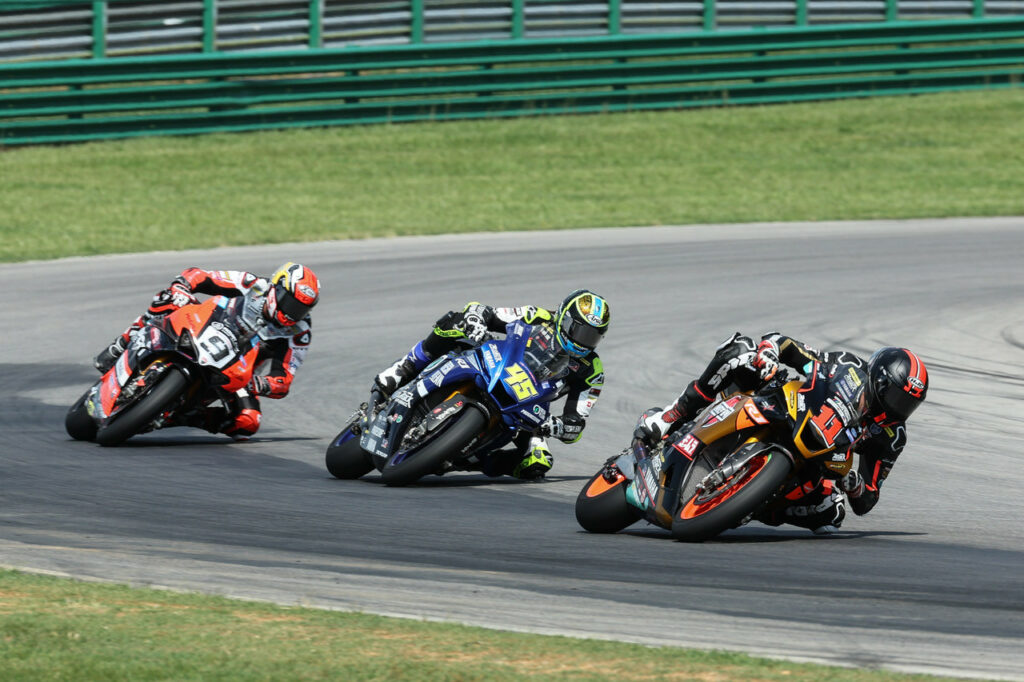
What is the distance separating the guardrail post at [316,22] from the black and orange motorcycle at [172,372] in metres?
17.2

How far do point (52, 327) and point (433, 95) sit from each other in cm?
1437

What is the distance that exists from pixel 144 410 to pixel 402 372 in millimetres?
2205

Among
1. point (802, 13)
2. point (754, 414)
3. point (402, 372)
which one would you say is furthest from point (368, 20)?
point (754, 414)

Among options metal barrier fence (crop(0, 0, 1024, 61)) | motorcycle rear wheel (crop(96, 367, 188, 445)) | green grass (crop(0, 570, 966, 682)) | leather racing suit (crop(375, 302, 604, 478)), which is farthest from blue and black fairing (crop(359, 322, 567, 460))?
metal barrier fence (crop(0, 0, 1024, 61))

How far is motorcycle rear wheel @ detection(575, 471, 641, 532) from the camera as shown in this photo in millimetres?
9570

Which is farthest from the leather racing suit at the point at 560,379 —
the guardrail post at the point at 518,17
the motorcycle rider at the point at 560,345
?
the guardrail post at the point at 518,17

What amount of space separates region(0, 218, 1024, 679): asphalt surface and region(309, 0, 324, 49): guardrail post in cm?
841

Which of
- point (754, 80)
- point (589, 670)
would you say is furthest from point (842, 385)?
point (754, 80)

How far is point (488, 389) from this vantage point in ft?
36.5

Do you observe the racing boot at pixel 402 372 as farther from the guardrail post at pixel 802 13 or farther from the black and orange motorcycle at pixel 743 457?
the guardrail post at pixel 802 13

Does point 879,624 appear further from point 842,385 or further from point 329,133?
point 329,133

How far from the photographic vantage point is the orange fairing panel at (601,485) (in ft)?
31.7

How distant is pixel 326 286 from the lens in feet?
64.3

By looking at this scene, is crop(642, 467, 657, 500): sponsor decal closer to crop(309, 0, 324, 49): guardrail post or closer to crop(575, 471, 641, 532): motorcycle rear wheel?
crop(575, 471, 641, 532): motorcycle rear wheel
